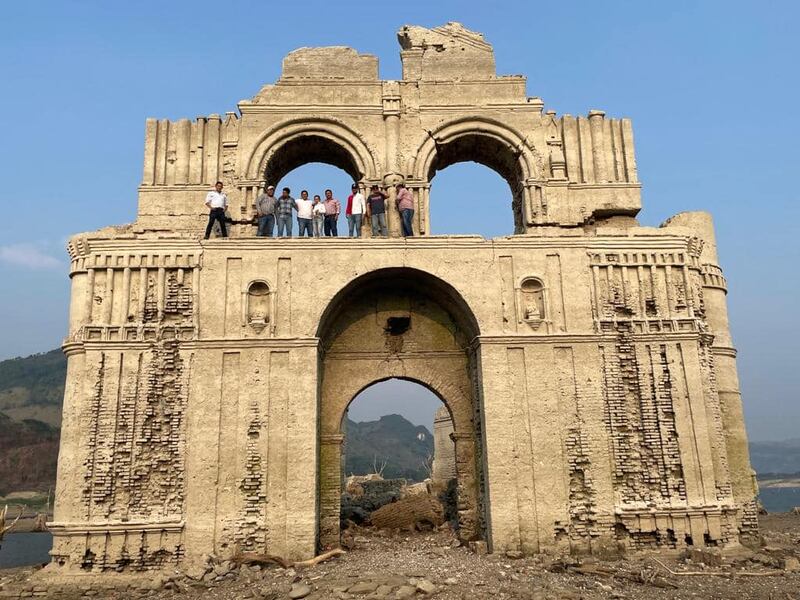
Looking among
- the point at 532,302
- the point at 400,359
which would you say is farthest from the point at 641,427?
the point at 400,359

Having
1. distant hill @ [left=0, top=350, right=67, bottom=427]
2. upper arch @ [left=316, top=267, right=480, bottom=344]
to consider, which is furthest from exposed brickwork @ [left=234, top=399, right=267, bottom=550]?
distant hill @ [left=0, top=350, right=67, bottom=427]

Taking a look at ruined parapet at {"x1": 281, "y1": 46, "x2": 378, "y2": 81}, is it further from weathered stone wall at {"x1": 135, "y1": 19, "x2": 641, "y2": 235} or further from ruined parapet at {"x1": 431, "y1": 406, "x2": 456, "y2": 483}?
ruined parapet at {"x1": 431, "y1": 406, "x2": 456, "y2": 483}

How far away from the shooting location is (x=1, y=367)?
11806cm

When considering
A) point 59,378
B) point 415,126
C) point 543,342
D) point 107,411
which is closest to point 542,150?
point 415,126

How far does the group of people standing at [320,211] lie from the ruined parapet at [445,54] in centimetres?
325

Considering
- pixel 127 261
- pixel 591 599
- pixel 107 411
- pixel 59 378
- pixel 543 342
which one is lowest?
pixel 591 599

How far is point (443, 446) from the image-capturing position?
30719mm

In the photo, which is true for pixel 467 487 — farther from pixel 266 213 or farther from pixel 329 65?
pixel 329 65

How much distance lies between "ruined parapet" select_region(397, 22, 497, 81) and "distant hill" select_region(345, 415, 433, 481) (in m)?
101

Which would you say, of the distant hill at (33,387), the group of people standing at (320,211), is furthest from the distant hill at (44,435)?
the group of people standing at (320,211)

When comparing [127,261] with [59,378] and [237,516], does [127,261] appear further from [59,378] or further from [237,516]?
[59,378]

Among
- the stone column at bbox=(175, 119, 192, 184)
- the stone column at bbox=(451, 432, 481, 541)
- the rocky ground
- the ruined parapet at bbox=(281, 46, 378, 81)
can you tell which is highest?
the ruined parapet at bbox=(281, 46, 378, 81)

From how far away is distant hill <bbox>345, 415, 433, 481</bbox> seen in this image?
122 m

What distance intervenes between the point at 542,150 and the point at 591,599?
32.3ft
